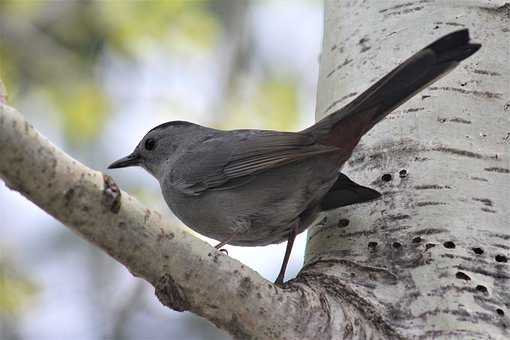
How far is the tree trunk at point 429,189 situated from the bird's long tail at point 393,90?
0.31 feet

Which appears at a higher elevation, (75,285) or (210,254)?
(75,285)

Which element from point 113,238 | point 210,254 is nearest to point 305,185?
point 210,254

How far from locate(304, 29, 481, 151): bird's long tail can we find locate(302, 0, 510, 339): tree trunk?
0.09 m

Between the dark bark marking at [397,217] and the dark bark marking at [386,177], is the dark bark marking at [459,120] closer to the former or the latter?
the dark bark marking at [386,177]

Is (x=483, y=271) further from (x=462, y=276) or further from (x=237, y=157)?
(x=237, y=157)

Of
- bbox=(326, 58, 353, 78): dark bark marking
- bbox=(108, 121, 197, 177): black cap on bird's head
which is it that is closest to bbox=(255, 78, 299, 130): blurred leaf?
bbox=(108, 121, 197, 177): black cap on bird's head

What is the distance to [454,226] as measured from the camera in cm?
288

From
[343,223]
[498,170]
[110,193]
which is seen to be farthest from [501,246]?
[110,193]

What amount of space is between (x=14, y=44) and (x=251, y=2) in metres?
2.11

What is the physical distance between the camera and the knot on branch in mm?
2410

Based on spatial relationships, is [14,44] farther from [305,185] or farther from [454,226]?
[454,226]

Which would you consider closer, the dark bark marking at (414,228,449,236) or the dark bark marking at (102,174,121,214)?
the dark bark marking at (102,174,121,214)

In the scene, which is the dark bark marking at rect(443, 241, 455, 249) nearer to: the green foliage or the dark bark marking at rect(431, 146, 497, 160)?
the dark bark marking at rect(431, 146, 497, 160)

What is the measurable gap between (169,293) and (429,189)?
1.10 metres
